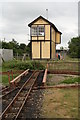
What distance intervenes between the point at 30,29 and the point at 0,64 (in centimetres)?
894

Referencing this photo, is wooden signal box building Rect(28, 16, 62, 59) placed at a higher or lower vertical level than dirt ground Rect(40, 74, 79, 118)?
higher

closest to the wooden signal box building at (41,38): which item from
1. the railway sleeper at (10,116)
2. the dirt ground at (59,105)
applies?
the dirt ground at (59,105)

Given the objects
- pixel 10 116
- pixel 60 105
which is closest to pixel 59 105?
pixel 60 105

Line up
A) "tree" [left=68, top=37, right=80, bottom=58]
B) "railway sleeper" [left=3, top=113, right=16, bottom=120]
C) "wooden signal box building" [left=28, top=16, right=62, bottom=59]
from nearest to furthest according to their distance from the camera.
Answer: "railway sleeper" [left=3, top=113, right=16, bottom=120], "wooden signal box building" [left=28, top=16, right=62, bottom=59], "tree" [left=68, top=37, right=80, bottom=58]

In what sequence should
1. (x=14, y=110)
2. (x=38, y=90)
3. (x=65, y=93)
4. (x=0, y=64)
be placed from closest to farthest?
1. (x=14, y=110)
2. (x=65, y=93)
3. (x=38, y=90)
4. (x=0, y=64)

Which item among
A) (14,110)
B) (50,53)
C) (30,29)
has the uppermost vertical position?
(30,29)

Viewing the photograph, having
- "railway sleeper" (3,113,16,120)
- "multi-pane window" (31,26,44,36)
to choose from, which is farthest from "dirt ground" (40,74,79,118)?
"multi-pane window" (31,26,44,36)

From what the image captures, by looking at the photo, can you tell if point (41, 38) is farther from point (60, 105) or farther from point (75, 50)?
point (75, 50)

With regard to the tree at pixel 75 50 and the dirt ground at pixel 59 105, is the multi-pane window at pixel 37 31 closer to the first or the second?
the tree at pixel 75 50

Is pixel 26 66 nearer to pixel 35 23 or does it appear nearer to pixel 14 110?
pixel 35 23

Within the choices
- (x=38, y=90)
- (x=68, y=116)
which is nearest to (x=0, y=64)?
(x=38, y=90)

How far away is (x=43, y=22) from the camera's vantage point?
98.5ft

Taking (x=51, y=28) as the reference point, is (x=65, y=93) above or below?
below

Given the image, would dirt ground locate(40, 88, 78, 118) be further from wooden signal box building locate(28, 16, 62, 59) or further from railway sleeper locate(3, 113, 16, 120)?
wooden signal box building locate(28, 16, 62, 59)
